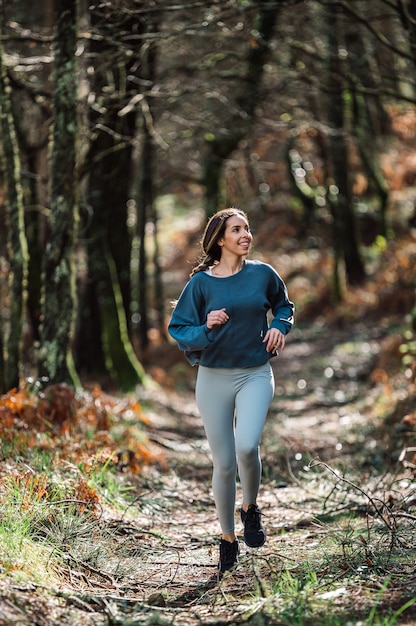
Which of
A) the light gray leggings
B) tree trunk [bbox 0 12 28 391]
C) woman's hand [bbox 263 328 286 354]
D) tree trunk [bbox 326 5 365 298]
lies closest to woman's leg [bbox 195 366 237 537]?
the light gray leggings

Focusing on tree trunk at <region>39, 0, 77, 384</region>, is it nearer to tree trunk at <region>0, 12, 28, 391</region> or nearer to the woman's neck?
tree trunk at <region>0, 12, 28, 391</region>

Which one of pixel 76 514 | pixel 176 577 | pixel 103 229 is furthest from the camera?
pixel 103 229

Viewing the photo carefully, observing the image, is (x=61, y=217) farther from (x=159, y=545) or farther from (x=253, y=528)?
(x=253, y=528)

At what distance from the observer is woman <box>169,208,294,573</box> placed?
210 inches

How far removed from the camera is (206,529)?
6848mm

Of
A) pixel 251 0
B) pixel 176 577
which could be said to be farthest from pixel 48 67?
pixel 176 577

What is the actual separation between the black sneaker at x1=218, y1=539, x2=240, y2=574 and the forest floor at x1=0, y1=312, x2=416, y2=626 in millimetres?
Answer: 64

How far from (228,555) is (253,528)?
0.78 feet

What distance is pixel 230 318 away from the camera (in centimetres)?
539

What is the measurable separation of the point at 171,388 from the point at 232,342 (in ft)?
32.2

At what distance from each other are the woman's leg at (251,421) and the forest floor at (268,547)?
0.45 m

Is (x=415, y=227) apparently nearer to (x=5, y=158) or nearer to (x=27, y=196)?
(x=27, y=196)

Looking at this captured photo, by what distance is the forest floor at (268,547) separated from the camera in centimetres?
413

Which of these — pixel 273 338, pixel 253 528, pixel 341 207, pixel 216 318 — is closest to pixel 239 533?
pixel 253 528
